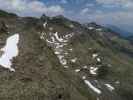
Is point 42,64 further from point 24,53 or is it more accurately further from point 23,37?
point 23,37

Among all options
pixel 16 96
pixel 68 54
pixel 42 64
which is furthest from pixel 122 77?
pixel 16 96

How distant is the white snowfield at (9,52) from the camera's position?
41.4 m

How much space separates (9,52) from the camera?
47.7 metres

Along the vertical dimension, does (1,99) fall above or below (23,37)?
below

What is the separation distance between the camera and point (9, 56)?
45.3m

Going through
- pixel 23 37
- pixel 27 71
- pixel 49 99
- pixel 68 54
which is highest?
pixel 23 37

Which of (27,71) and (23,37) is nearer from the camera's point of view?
(27,71)

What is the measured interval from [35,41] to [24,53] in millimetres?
11868

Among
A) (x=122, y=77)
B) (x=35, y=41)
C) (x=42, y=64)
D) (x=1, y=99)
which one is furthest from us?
(x=122, y=77)

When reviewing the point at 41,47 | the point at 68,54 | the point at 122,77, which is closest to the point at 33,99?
the point at 41,47

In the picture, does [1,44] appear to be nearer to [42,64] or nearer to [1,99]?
[42,64]

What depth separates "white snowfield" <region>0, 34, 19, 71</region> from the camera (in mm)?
41412

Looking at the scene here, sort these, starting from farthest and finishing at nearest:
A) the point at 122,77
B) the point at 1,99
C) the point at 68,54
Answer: the point at 122,77 < the point at 68,54 < the point at 1,99

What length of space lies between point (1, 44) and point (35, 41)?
24.6 feet
